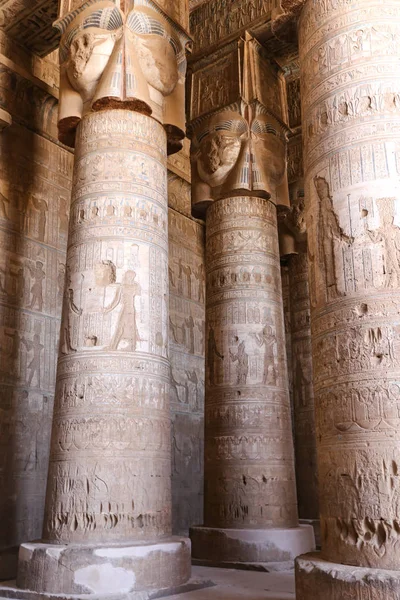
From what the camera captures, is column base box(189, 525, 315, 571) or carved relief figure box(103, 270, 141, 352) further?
column base box(189, 525, 315, 571)

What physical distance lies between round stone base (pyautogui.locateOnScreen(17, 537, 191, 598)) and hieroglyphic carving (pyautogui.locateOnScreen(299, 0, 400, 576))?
5.52ft

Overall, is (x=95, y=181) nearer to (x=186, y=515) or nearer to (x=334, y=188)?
(x=334, y=188)

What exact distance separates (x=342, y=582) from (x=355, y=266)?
2070 millimetres

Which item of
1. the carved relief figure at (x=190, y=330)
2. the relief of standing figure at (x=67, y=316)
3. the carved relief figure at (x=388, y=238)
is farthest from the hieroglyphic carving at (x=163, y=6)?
the carved relief figure at (x=190, y=330)

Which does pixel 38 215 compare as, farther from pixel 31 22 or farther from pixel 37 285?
pixel 31 22

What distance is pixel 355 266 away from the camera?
4.50 meters

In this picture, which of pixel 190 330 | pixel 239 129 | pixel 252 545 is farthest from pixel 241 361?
pixel 190 330

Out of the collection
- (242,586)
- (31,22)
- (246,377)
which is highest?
(31,22)

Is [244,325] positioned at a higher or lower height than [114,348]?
higher

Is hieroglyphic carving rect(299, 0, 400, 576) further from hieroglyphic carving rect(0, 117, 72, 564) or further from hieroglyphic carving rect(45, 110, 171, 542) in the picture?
hieroglyphic carving rect(0, 117, 72, 564)

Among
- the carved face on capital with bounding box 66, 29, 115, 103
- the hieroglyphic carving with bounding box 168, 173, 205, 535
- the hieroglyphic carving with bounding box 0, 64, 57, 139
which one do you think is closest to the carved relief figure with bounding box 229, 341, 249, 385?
the hieroglyphic carving with bounding box 168, 173, 205, 535

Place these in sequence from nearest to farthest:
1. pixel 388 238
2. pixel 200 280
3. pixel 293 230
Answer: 1. pixel 388 238
2. pixel 293 230
3. pixel 200 280

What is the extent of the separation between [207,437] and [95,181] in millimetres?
3607

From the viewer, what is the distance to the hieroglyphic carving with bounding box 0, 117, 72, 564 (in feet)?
26.1
